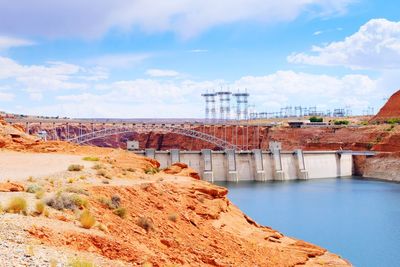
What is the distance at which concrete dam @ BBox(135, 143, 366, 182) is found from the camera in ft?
241

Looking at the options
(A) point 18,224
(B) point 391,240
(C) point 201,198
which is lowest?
(B) point 391,240

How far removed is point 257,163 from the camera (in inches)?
3051

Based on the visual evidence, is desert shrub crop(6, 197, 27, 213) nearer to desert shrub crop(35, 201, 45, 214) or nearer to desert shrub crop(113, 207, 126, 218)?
desert shrub crop(35, 201, 45, 214)

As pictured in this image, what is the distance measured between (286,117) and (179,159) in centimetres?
9268

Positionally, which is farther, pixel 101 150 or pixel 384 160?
pixel 384 160

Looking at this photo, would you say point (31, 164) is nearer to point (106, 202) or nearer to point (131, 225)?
point (106, 202)

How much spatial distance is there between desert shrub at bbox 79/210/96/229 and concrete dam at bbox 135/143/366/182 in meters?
57.5

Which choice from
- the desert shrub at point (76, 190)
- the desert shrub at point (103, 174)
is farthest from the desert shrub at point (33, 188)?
the desert shrub at point (103, 174)

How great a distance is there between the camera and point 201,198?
72.7 feet

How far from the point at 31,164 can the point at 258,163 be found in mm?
54541

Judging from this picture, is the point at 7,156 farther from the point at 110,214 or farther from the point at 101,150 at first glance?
the point at 110,214

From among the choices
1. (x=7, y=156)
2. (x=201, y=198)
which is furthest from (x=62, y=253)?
(x=7, y=156)

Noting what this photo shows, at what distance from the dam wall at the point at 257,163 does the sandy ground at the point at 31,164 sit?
40555 mm

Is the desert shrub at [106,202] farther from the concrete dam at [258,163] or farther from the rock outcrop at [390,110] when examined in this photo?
the rock outcrop at [390,110]
